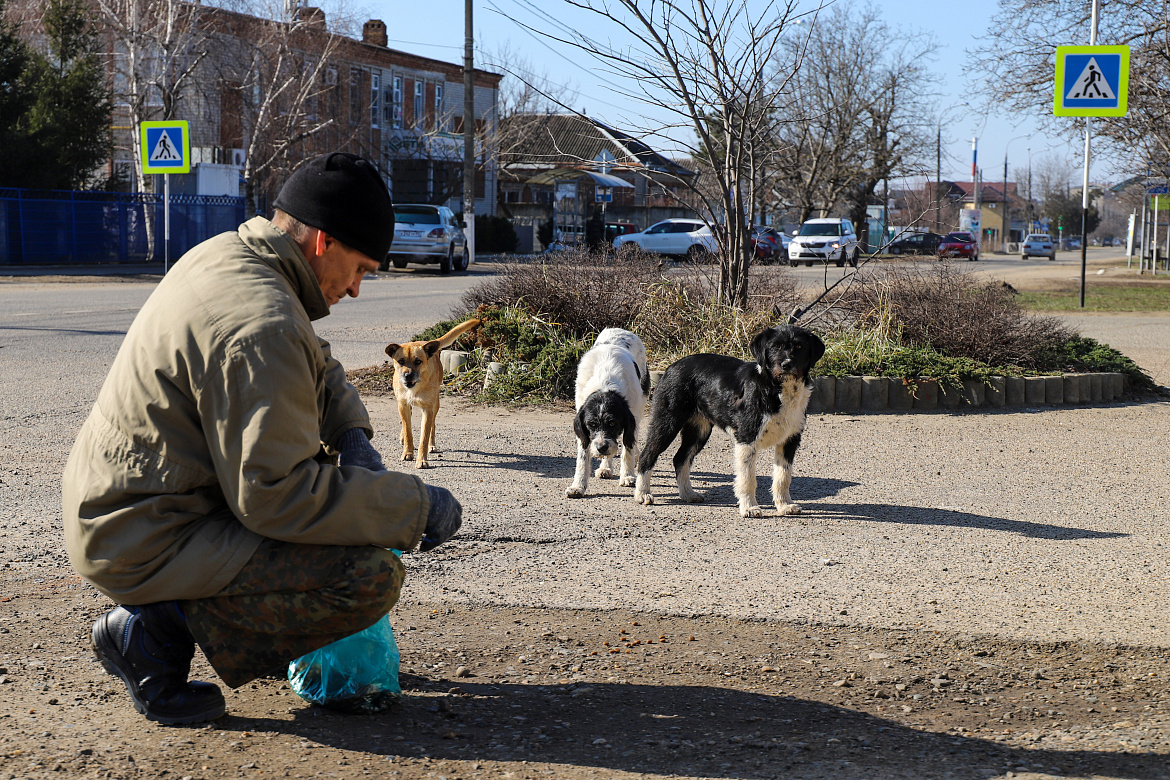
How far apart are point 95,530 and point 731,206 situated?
9.32m

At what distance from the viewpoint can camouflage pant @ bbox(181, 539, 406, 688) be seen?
3.04m

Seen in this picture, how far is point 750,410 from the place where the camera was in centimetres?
627

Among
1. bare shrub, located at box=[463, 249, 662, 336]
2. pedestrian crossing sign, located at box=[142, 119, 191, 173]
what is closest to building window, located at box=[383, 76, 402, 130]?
pedestrian crossing sign, located at box=[142, 119, 191, 173]

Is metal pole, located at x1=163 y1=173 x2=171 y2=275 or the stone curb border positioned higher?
metal pole, located at x1=163 y1=173 x2=171 y2=275

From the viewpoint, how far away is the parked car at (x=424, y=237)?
2956 cm

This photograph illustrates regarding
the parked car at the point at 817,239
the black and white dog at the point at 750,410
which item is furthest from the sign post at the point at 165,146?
the parked car at the point at 817,239

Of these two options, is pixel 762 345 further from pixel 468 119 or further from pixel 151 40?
pixel 151 40

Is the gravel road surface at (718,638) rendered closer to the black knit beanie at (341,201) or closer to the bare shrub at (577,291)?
the black knit beanie at (341,201)

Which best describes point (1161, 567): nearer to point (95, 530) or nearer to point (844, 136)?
point (95, 530)

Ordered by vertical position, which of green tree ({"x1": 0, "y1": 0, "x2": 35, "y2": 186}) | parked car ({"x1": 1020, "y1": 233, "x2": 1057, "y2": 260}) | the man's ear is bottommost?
the man's ear

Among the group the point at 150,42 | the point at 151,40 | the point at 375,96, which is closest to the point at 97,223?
the point at 151,40

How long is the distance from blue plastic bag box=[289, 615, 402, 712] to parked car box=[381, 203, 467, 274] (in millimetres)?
26377

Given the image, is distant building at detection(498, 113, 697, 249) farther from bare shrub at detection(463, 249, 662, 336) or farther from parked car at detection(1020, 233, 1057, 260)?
bare shrub at detection(463, 249, 662, 336)

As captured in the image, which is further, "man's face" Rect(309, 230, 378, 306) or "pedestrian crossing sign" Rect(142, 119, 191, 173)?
"pedestrian crossing sign" Rect(142, 119, 191, 173)
